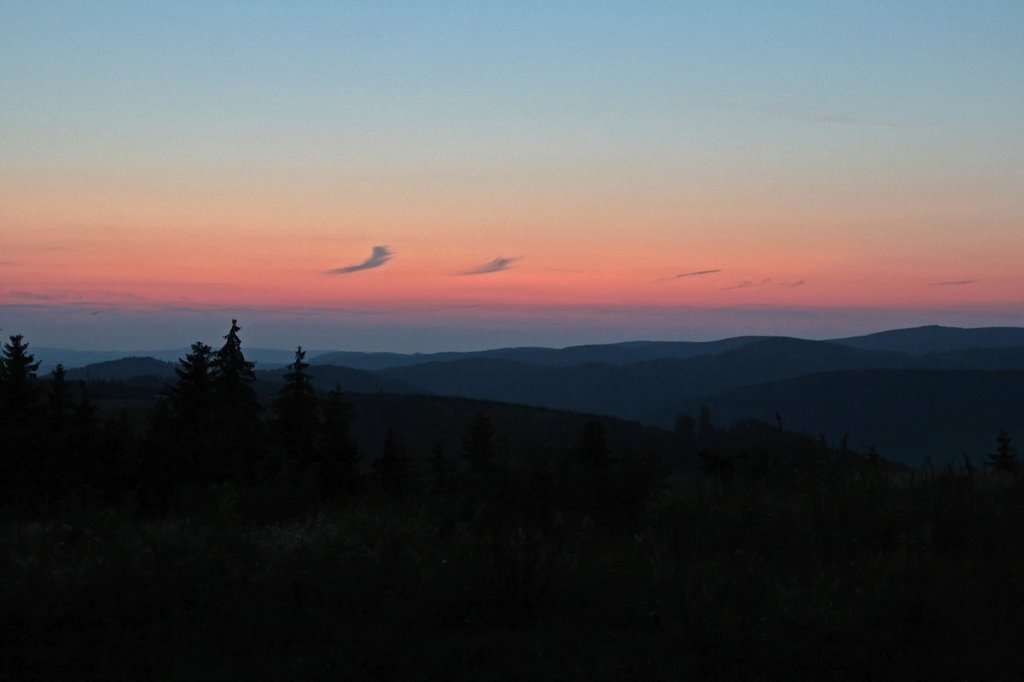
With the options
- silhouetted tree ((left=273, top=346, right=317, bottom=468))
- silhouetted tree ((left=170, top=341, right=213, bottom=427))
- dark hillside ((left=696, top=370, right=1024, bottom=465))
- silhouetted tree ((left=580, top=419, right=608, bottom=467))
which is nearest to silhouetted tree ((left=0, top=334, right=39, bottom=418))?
silhouetted tree ((left=170, top=341, right=213, bottom=427))

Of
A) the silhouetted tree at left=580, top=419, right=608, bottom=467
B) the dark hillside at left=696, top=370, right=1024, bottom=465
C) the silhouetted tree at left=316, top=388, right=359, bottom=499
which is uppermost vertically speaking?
the silhouetted tree at left=580, top=419, right=608, bottom=467

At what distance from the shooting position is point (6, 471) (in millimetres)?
26281

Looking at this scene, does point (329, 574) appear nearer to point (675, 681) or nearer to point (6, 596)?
point (6, 596)

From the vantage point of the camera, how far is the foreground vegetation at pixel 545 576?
210 inches

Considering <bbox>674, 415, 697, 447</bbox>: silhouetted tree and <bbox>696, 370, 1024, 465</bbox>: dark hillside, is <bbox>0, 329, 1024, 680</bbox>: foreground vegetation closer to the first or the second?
<bbox>674, 415, 697, 447</bbox>: silhouetted tree

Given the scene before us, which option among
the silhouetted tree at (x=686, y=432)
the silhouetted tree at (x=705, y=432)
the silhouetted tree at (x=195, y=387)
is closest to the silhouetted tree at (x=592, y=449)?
the silhouetted tree at (x=195, y=387)

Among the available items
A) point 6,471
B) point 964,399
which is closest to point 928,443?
point 964,399

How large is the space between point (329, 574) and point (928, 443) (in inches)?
6914

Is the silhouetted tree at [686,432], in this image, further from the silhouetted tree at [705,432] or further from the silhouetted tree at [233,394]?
the silhouetted tree at [233,394]

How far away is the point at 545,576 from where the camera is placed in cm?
644

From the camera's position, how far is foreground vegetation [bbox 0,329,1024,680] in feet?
17.5

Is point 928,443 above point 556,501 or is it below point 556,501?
below

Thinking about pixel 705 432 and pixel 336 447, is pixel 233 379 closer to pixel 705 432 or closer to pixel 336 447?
pixel 336 447

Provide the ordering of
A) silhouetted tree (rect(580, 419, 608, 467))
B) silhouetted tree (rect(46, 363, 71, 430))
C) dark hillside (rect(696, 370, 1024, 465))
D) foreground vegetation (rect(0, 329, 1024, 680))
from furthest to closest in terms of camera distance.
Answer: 1. dark hillside (rect(696, 370, 1024, 465))
2. silhouetted tree (rect(46, 363, 71, 430))
3. silhouetted tree (rect(580, 419, 608, 467))
4. foreground vegetation (rect(0, 329, 1024, 680))
